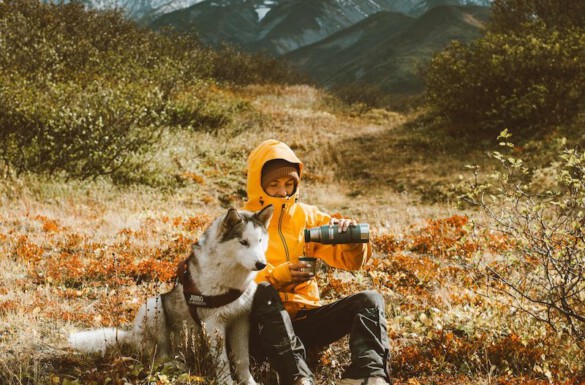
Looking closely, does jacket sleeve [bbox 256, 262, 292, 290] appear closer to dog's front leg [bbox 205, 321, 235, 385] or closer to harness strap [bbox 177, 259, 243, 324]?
harness strap [bbox 177, 259, 243, 324]

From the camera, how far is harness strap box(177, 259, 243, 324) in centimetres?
351

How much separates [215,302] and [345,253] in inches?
51.0

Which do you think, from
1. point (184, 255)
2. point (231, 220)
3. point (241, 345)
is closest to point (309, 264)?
point (231, 220)

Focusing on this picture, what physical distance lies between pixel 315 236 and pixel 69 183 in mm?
9654

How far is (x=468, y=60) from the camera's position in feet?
59.2

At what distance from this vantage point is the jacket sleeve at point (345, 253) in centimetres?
404

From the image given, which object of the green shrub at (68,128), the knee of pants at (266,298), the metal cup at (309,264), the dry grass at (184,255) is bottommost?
the dry grass at (184,255)

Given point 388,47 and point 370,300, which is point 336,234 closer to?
point 370,300

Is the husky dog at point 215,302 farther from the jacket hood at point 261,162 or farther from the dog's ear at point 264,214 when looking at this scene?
the jacket hood at point 261,162

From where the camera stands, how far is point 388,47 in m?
69.3

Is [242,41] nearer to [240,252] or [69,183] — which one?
[69,183]

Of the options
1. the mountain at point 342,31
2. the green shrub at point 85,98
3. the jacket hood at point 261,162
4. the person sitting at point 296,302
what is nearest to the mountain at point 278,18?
the mountain at point 342,31

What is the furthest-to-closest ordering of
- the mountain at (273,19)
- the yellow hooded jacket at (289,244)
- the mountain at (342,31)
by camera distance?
the mountain at (273,19) < the mountain at (342,31) < the yellow hooded jacket at (289,244)

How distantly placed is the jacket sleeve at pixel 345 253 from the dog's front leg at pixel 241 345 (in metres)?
1.03
